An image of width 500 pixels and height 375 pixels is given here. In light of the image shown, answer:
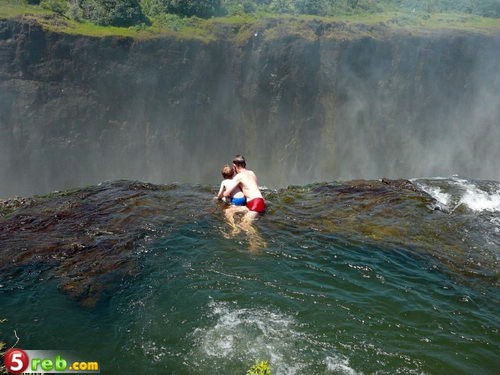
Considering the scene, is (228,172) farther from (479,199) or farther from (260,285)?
(479,199)

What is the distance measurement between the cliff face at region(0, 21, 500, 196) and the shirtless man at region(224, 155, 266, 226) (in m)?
14.8

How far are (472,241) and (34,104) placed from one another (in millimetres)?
21248

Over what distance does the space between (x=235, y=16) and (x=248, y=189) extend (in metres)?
21.4

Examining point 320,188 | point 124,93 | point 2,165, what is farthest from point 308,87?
point 2,165

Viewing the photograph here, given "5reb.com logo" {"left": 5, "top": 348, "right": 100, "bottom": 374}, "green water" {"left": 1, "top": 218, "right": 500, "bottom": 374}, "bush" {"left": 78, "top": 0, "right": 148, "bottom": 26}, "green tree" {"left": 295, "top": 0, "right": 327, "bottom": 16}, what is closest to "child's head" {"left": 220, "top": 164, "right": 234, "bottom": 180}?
"green water" {"left": 1, "top": 218, "right": 500, "bottom": 374}

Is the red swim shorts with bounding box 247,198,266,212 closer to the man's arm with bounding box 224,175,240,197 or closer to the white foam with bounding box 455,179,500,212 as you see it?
the man's arm with bounding box 224,175,240,197

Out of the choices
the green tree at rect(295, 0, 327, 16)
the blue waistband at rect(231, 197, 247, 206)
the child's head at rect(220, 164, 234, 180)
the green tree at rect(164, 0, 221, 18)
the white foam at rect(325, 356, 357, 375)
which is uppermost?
the green tree at rect(295, 0, 327, 16)

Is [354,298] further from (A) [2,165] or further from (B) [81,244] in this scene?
(A) [2,165]

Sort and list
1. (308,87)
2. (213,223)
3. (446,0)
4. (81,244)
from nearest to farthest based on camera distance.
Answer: (81,244) < (213,223) < (308,87) < (446,0)

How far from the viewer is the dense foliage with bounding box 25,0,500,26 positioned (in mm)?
23625

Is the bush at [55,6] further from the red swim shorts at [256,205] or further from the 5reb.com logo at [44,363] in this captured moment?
the 5reb.com logo at [44,363]

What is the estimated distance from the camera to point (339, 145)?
27734mm

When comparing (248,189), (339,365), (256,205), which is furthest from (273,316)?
(248,189)

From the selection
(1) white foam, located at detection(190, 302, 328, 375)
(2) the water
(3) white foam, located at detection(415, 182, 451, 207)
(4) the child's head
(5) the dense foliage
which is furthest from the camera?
(5) the dense foliage
